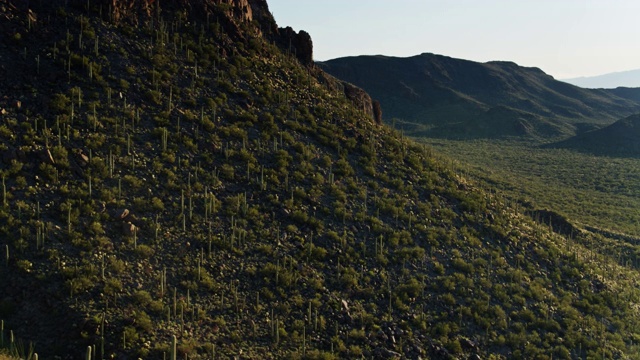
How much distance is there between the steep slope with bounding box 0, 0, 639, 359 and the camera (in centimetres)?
1549

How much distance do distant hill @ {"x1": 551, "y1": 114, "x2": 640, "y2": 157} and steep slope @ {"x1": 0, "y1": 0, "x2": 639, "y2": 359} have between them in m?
69.9

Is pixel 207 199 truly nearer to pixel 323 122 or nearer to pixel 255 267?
pixel 255 267

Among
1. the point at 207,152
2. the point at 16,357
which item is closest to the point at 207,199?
the point at 207,152

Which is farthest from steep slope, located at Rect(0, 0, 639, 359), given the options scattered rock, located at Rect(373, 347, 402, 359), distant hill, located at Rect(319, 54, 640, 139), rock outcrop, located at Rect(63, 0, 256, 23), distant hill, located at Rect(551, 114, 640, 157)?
distant hill, located at Rect(319, 54, 640, 139)

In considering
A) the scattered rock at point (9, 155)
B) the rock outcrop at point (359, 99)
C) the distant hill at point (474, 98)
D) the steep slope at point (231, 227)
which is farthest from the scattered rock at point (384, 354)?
the distant hill at point (474, 98)

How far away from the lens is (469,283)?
2148 centimetres

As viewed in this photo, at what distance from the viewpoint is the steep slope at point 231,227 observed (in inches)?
610

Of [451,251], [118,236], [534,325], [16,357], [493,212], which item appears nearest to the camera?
[16,357]

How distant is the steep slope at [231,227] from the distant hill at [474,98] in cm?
8442

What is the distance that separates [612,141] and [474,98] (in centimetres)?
5209

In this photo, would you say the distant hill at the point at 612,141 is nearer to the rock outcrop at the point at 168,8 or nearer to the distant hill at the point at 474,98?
the distant hill at the point at 474,98

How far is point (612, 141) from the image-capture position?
9906 cm

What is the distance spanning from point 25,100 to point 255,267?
11493 mm

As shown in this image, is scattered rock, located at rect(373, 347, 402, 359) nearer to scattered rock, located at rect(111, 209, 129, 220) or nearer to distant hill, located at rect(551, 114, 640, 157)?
scattered rock, located at rect(111, 209, 129, 220)
